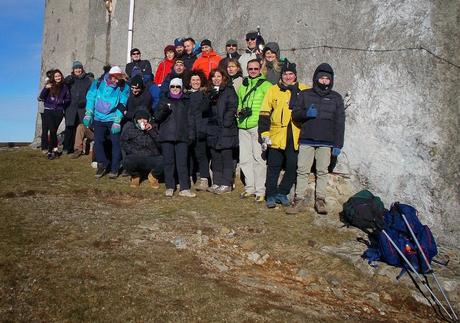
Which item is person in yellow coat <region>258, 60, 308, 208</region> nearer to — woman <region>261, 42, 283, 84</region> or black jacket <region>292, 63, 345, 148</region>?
black jacket <region>292, 63, 345, 148</region>

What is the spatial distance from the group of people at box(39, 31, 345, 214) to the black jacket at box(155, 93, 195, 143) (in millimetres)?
15

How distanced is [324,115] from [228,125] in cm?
145

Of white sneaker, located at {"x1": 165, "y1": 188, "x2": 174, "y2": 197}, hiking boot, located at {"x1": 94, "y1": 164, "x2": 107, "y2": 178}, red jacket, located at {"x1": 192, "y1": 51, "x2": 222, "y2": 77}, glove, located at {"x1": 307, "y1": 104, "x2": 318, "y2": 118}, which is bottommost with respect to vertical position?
white sneaker, located at {"x1": 165, "y1": 188, "x2": 174, "y2": 197}

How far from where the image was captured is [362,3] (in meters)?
6.01

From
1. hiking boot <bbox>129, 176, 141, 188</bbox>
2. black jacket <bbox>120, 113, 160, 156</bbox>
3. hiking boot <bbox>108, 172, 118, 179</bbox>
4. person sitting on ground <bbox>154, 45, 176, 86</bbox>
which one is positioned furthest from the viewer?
person sitting on ground <bbox>154, 45, 176, 86</bbox>

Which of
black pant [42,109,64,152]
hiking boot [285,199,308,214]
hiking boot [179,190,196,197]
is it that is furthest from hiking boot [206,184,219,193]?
black pant [42,109,64,152]

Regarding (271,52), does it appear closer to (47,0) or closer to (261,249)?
(261,249)

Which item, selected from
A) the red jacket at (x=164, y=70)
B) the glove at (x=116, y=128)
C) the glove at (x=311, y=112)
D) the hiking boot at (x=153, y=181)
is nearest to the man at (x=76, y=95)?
the red jacket at (x=164, y=70)

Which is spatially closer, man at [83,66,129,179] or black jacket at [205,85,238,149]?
black jacket at [205,85,238,149]

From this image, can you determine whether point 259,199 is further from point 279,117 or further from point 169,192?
point 169,192

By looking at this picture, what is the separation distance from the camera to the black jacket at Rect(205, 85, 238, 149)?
6.51m

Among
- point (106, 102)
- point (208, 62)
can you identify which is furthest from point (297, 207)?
point (106, 102)

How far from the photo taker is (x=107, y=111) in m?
7.25

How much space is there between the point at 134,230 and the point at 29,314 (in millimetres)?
1909
